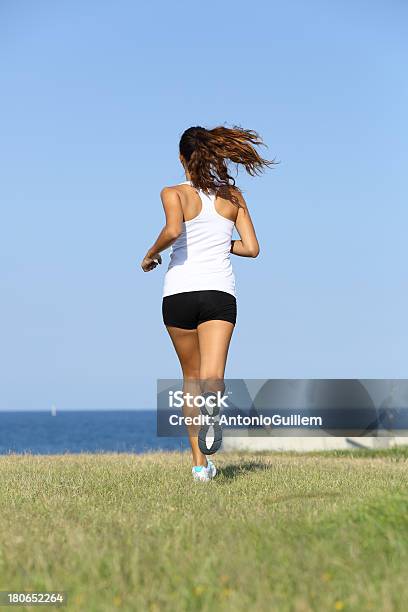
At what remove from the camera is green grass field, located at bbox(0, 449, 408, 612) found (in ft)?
11.1

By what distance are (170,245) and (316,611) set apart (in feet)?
14.5

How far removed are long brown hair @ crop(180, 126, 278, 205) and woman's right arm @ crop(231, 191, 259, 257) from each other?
22 cm

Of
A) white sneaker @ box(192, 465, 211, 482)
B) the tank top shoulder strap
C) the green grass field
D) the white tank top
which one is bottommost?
the green grass field

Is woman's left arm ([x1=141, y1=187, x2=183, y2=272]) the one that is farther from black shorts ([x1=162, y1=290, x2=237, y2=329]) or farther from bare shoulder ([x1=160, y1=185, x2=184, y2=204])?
black shorts ([x1=162, y1=290, x2=237, y2=329])

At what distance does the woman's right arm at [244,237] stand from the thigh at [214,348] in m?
0.77

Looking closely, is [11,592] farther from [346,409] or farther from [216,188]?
[346,409]

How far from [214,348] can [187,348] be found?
393 mm

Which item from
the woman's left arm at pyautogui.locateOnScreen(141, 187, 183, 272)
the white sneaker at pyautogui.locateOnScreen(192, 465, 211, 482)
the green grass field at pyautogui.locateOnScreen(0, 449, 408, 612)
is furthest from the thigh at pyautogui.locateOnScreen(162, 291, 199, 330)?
the green grass field at pyautogui.locateOnScreen(0, 449, 408, 612)

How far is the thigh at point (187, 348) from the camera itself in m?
7.33

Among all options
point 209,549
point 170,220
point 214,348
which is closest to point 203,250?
point 170,220

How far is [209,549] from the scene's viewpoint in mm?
4094

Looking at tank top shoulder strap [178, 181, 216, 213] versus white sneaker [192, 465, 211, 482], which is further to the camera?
white sneaker [192, 465, 211, 482]

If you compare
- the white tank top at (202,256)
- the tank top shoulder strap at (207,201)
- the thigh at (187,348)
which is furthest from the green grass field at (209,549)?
the tank top shoulder strap at (207,201)

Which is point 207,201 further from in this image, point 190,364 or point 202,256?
point 190,364
